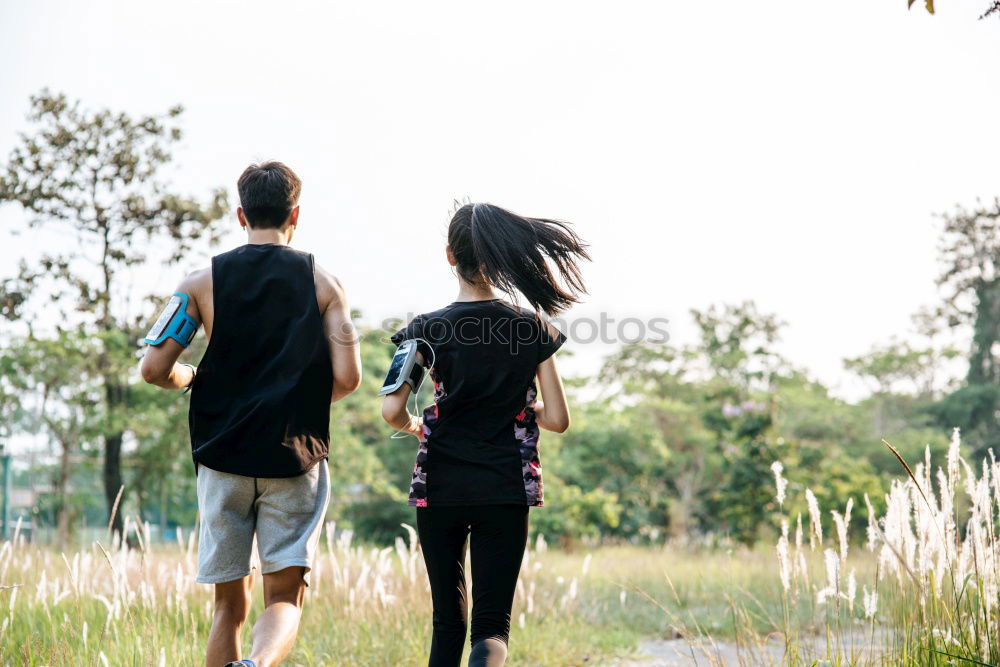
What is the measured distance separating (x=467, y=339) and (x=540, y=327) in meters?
0.26

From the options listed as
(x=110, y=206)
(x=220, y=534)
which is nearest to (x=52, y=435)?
(x=110, y=206)

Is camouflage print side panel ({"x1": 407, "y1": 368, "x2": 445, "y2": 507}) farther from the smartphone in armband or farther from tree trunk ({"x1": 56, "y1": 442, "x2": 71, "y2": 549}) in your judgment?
tree trunk ({"x1": 56, "y1": 442, "x2": 71, "y2": 549})

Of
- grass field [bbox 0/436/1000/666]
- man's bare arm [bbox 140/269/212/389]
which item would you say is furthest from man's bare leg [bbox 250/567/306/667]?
man's bare arm [bbox 140/269/212/389]

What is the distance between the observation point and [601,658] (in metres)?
5.08

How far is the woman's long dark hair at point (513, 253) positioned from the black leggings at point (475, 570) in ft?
2.57

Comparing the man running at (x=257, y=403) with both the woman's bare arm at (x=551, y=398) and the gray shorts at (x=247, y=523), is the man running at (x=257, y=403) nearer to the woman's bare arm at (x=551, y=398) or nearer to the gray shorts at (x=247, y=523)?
the gray shorts at (x=247, y=523)

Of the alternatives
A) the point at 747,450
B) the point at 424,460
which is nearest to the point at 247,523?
the point at 424,460

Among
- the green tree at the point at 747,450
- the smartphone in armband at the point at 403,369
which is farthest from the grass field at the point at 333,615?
the green tree at the point at 747,450

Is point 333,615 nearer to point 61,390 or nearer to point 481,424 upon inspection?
point 481,424

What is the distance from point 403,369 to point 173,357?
787 mm

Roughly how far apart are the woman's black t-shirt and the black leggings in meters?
0.05

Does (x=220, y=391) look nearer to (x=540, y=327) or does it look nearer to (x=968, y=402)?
(x=540, y=327)

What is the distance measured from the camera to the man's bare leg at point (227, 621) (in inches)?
118

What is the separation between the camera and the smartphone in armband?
2.97m
